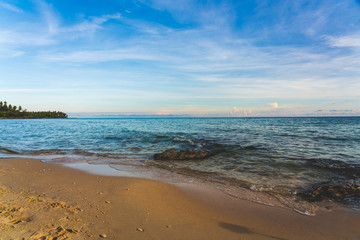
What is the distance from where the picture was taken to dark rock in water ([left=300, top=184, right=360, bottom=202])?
247 inches

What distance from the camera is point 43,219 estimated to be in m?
4.23

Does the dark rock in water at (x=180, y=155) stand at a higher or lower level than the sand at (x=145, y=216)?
lower

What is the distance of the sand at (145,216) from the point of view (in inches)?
156

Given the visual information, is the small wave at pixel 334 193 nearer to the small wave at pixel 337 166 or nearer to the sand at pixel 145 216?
the sand at pixel 145 216

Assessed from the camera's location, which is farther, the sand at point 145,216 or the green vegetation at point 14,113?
the green vegetation at point 14,113

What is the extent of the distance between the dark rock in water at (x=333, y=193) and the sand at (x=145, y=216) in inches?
33.8

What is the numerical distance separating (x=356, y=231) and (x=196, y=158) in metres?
8.79

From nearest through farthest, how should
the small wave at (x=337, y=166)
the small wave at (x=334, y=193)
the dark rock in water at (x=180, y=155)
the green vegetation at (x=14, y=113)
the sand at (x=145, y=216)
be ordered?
the sand at (x=145, y=216) < the small wave at (x=334, y=193) < the small wave at (x=337, y=166) < the dark rock in water at (x=180, y=155) < the green vegetation at (x=14, y=113)

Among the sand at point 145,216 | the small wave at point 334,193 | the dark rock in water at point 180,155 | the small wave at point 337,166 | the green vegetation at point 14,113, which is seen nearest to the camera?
the sand at point 145,216

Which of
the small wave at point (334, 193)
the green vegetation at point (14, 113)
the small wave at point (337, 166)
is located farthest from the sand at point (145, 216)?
the green vegetation at point (14, 113)

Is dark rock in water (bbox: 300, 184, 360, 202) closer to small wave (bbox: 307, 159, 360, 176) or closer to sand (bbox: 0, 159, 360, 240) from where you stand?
sand (bbox: 0, 159, 360, 240)

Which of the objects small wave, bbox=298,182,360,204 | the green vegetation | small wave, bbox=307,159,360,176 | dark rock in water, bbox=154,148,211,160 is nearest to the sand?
small wave, bbox=298,182,360,204

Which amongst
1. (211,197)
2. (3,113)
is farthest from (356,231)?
(3,113)

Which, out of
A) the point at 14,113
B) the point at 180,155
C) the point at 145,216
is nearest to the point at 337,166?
the point at 180,155
